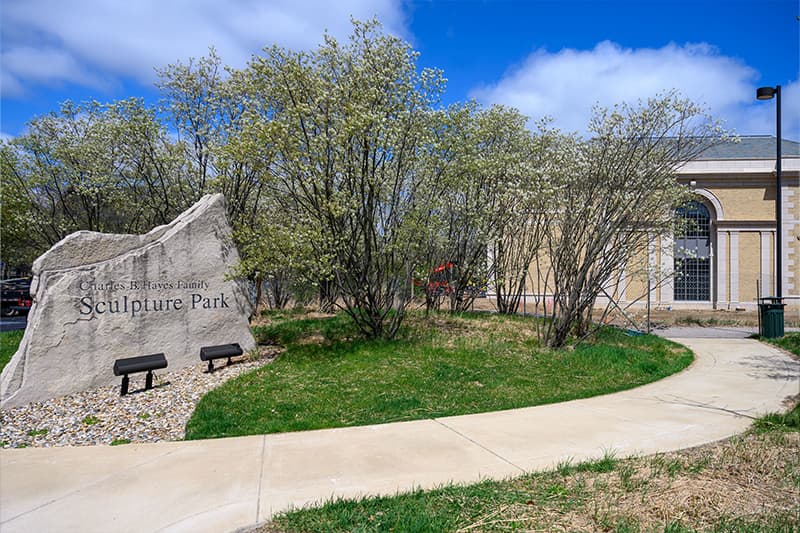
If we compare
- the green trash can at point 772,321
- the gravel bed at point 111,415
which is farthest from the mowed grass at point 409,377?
the green trash can at point 772,321

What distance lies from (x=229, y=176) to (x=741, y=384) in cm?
1300

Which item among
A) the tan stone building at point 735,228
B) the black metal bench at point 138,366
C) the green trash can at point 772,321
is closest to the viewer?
the black metal bench at point 138,366

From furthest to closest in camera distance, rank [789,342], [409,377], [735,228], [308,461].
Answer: [735,228] → [789,342] → [409,377] → [308,461]

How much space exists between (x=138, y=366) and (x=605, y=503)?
6320mm

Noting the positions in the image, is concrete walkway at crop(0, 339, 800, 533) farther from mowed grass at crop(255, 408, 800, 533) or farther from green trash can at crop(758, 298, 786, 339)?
green trash can at crop(758, 298, 786, 339)

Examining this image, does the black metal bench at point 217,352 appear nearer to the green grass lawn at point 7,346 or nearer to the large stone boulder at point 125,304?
the large stone boulder at point 125,304

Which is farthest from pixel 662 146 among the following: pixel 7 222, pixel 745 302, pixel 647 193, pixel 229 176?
pixel 745 302

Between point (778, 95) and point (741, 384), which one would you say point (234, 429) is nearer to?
point (741, 384)

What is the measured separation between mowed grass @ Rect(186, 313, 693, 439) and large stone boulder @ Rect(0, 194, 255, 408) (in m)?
1.49

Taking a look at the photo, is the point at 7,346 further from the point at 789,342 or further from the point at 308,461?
the point at 789,342

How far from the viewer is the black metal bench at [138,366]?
746cm

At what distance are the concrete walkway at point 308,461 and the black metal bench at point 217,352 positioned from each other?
3.01m

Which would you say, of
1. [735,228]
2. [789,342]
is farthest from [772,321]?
[735,228]

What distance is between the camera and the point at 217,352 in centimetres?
870
